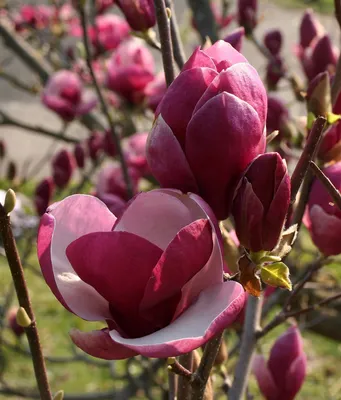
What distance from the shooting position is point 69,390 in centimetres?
249

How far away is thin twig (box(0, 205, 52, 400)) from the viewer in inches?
17.6

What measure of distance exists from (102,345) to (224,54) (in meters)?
0.22

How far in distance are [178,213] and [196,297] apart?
57 mm

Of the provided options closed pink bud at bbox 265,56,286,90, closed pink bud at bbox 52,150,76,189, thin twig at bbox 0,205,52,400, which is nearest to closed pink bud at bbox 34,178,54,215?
closed pink bud at bbox 52,150,76,189

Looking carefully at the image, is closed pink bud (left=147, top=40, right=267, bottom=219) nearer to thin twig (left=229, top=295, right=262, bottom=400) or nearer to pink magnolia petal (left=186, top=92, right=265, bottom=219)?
pink magnolia petal (left=186, top=92, right=265, bottom=219)

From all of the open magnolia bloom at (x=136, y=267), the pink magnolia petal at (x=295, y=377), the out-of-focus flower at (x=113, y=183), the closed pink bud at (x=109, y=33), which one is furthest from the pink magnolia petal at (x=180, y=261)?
the closed pink bud at (x=109, y=33)

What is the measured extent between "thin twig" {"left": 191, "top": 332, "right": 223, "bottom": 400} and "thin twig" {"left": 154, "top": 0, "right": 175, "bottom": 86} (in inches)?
9.9

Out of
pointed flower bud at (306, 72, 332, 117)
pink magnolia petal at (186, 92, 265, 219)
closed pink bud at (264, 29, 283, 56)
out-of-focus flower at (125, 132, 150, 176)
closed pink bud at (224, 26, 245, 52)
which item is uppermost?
closed pink bud at (224, 26, 245, 52)

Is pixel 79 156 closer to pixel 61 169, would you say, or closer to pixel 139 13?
pixel 61 169

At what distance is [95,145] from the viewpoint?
1657 mm

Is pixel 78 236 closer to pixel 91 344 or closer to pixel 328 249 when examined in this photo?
pixel 91 344

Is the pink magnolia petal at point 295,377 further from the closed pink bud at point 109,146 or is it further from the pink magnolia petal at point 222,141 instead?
the closed pink bud at point 109,146

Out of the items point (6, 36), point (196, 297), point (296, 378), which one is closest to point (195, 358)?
point (196, 297)

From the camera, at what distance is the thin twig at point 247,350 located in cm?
69
